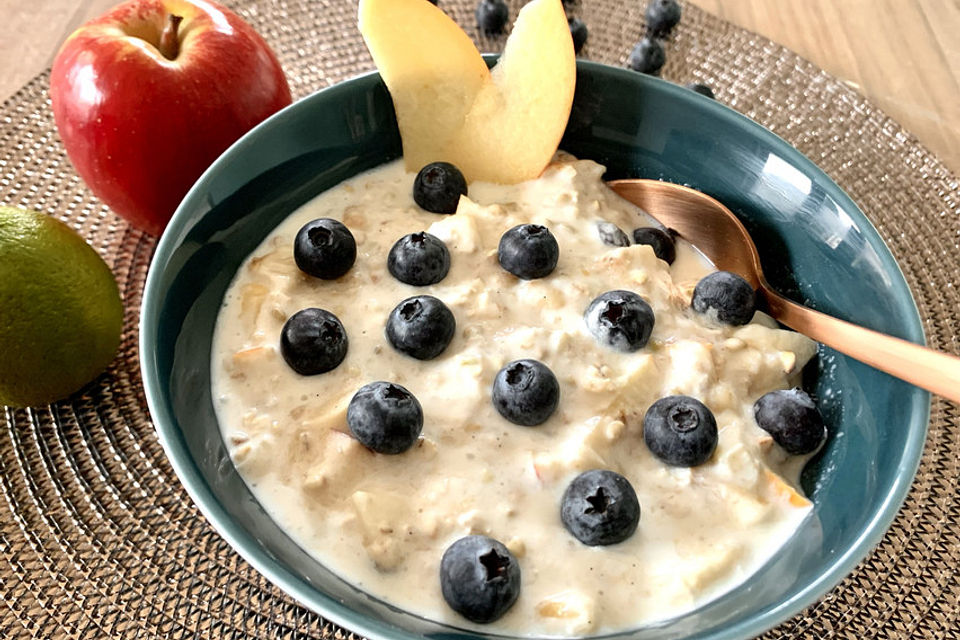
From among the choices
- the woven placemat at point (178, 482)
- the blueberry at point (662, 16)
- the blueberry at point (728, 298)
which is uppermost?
the blueberry at point (662, 16)

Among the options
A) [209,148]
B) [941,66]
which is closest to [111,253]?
[209,148]

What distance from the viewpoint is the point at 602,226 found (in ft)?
5.25

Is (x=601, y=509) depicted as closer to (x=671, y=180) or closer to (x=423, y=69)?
(x=671, y=180)

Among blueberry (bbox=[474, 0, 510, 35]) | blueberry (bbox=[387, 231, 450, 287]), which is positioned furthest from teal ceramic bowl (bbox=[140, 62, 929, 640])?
blueberry (bbox=[474, 0, 510, 35])

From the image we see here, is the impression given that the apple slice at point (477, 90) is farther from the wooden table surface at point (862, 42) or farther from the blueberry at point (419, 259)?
the wooden table surface at point (862, 42)

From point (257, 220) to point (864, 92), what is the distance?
1590 mm

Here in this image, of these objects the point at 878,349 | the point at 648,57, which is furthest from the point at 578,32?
the point at 878,349

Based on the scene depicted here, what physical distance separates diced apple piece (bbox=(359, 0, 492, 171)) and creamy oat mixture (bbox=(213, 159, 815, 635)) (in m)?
0.18

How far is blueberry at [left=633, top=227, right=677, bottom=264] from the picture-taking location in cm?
161

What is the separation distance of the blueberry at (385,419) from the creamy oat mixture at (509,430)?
3cm

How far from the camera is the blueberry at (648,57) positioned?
214 centimetres

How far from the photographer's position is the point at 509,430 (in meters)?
1.30

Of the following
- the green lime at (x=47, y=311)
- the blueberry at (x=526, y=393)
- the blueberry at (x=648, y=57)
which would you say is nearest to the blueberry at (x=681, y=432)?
the blueberry at (x=526, y=393)

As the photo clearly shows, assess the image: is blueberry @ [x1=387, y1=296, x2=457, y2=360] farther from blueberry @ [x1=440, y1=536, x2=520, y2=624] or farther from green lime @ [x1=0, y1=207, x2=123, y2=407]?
green lime @ [x1=0, y1=207, x2=123, y2=407]
